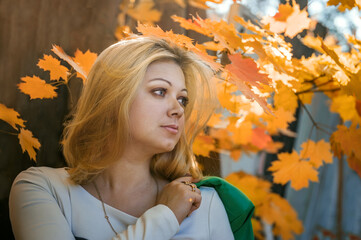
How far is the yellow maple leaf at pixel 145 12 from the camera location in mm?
2049

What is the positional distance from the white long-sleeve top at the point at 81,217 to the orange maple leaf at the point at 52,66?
0.42 m

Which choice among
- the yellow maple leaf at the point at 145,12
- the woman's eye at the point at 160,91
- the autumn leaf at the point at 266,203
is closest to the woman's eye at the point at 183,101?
the woman's eye at the point at 160,91

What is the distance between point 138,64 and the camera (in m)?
1.43

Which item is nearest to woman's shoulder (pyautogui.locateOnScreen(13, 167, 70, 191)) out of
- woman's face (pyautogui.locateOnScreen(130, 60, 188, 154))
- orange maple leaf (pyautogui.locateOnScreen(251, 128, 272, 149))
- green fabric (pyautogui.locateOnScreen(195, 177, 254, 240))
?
woman's face (pyautogui.locateOnScreen(130, 60, 188, 154))

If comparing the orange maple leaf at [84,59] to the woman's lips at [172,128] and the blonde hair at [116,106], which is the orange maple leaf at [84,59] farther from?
the woman's lips at [172,128]

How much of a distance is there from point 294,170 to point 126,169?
902 millimetres

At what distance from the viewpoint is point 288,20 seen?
1.60 m

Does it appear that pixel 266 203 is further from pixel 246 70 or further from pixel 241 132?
pixel 246 70

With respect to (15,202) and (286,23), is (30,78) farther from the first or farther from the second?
(286,23)

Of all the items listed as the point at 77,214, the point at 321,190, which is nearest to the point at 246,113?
the point at 77,214

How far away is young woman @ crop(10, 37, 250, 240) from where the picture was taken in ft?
4.36

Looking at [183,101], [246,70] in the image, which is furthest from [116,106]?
[246,70]

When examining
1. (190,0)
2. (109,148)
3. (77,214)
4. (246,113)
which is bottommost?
(77,214)

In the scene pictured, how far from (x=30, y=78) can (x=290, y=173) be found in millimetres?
1329
